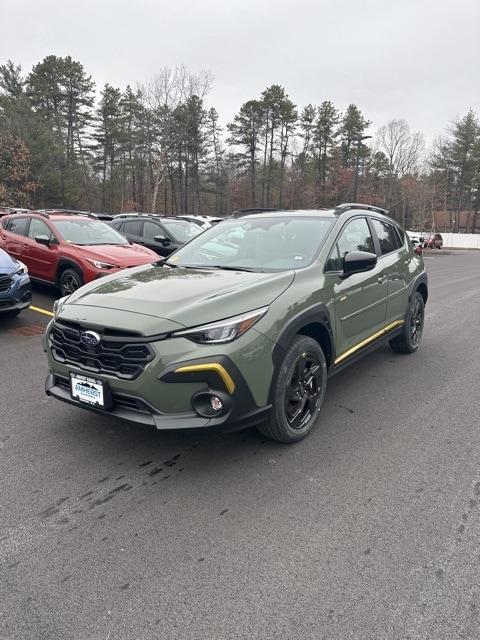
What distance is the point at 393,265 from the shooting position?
5.06 metres

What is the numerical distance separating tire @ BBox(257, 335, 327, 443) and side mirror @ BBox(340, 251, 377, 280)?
2.53ft

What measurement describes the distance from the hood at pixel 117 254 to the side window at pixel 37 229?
3.29 ft

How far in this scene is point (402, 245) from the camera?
5645 millimetres

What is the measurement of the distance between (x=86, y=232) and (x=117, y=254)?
122 cm

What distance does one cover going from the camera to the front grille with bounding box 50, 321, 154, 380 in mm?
2814

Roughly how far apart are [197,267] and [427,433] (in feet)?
7.58

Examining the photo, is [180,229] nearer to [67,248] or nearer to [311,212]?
[67,248]

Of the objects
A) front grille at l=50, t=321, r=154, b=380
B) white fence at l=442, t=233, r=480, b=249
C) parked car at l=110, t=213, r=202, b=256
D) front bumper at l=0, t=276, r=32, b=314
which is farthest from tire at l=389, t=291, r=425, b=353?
white fence at l=442, t=233, r=480, b=249

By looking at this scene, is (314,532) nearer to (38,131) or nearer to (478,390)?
(478,390)

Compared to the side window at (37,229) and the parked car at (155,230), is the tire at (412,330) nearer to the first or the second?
the side window at (37,229)

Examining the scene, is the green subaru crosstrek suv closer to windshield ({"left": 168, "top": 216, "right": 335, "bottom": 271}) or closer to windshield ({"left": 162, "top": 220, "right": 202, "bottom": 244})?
windshield ({"left": 168, "top": 216, "right": 335, "bottom": 271})

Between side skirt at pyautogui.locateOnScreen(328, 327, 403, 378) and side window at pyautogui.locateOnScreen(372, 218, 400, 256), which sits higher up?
side window at pyautogui.locateOnScreen(372, 218, 400, 256)

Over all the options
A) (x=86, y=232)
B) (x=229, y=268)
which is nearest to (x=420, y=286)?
(x=229, y=268)

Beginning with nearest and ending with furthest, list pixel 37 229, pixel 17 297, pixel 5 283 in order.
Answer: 1. pixel 5 283
2. pixel 17 297
3. pixel 37 229
